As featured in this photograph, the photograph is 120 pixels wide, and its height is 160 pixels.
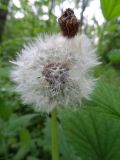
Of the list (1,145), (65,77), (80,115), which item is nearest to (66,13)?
(65,77)

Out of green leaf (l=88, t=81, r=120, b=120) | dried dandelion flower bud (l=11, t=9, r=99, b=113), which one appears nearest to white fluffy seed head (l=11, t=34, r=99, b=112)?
dried dandelion flower bud (l=11, t=9, r=99, b=113)

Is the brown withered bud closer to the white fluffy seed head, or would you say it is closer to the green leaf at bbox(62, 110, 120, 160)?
the white fluffy seed head

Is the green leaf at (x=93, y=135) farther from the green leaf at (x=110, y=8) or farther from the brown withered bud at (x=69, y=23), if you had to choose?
the brown withered bud at (x=69, y=23)

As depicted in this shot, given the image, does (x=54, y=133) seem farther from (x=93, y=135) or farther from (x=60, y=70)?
(x=93, y=135)

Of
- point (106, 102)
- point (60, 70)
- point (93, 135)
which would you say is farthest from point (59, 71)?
point (93, 135)

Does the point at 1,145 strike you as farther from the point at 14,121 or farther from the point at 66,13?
the point at 66,13

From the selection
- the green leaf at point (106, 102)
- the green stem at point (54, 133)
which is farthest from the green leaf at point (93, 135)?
the green stem at point (54, 133)
